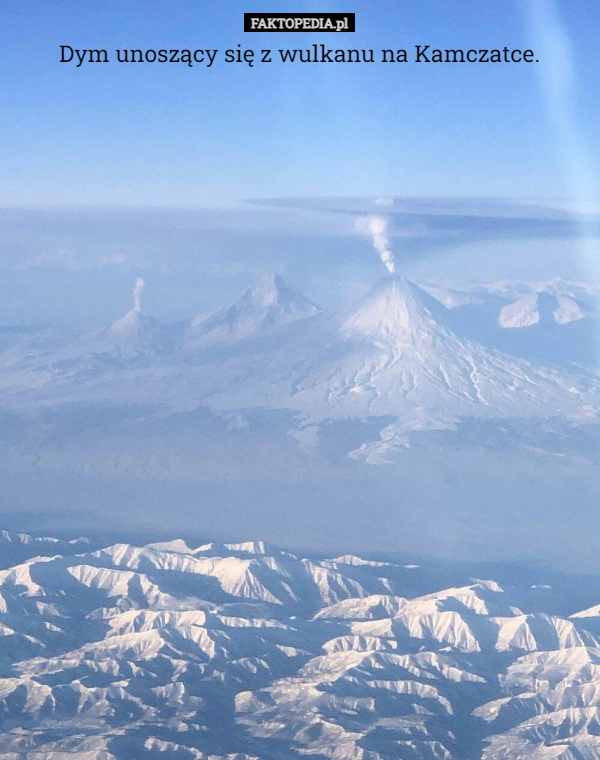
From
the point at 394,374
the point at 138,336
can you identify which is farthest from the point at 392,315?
the point at 138,336

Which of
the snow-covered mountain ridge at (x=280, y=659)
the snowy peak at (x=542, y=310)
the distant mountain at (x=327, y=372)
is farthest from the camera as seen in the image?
the snowy peak at (x=542, y=310)

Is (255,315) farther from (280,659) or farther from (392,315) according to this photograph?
(280,659)

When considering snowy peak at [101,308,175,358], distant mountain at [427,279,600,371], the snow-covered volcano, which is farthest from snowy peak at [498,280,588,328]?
snowy peak at [101,308,175,358]

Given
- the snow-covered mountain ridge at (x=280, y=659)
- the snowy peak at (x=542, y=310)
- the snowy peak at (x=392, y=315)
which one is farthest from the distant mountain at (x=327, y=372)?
the snow-covered mountain ridge at (x=280, y=659)

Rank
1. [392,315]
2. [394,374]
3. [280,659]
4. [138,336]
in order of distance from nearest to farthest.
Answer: [280,659], [394,374], [392,315], [138,336]

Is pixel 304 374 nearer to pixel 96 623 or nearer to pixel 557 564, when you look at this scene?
pixel 557 564

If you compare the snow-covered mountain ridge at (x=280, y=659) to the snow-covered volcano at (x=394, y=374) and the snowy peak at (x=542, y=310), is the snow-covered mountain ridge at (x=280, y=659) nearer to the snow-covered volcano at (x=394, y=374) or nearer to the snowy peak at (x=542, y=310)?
the snow-covered volcano at (x=394, y=374)
